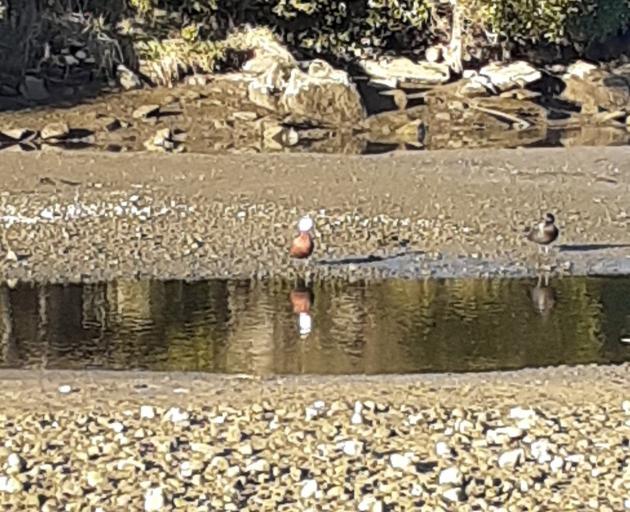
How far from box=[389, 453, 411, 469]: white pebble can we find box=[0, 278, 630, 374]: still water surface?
396 cm

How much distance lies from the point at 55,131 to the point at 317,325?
14798mm

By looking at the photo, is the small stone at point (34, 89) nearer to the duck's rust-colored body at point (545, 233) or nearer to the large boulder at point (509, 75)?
the large boulder at point (509, 75)

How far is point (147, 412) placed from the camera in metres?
9.65

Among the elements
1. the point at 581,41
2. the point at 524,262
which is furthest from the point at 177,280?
the point at 581,41

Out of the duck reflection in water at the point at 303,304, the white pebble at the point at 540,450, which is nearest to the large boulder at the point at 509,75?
the duck reflection in water at the point at 303,304

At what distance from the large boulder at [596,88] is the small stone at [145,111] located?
9475 mm

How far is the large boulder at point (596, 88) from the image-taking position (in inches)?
1342

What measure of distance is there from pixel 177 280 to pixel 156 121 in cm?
1421

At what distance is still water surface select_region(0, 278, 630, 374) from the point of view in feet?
42.7

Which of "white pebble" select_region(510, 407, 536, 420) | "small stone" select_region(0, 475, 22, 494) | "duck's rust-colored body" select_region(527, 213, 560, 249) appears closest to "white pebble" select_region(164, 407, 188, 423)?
"small stone" select_region(0, 475, 22, 494)

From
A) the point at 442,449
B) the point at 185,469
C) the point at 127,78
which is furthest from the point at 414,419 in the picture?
the point at 127,78

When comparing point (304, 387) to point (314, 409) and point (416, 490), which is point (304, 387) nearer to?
point (314, 409)

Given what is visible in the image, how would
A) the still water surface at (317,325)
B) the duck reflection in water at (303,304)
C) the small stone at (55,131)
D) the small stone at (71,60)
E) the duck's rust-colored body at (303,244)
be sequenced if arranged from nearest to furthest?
1. the still water surface at (317,325)
2. the duck reflection in water at (303,304)
3. the duck's rust-colored body at (303,244)
4. the small stone at (55,131)
5. the small stone at (71,60)

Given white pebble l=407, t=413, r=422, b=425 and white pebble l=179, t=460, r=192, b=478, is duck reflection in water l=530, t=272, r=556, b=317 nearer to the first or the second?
white pebble l=407, t=413, r=422, b=425
